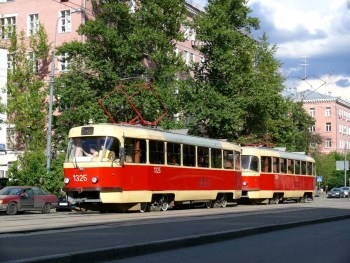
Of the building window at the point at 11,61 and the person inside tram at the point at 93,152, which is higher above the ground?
the building window at the point at 11,61

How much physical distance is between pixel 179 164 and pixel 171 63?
64.8 feet

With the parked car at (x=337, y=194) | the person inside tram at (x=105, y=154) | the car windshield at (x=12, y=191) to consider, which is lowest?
the parked car at (x=337, y=194)

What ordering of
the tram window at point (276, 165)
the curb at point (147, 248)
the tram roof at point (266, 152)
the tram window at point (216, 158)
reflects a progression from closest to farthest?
the curb at point (147, 248), the tram window at point (216, 158), the tram roof at point (266, 152), the tram window at point (276, 165)

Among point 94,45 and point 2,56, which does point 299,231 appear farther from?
point 2,56

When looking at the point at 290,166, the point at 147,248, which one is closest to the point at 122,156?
the point at 147,248

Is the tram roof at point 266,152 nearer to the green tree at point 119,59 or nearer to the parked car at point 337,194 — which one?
the green tree at point 119,59

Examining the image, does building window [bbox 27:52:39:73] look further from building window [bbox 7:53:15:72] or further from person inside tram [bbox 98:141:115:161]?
person inside tram [bbox 98:141:115:161]

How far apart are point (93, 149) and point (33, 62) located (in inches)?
1236

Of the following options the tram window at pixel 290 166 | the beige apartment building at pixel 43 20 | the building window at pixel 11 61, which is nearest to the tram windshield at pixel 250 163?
the tram window at pixel 290 166

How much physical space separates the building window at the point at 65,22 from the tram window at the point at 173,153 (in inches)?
1216

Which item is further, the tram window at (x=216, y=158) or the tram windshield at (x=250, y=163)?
the tram windshield at (x=250, y=163)

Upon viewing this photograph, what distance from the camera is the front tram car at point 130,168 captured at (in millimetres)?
23578

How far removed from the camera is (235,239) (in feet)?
49.8

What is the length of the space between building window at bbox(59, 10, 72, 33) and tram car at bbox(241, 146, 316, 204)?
23.9 m
